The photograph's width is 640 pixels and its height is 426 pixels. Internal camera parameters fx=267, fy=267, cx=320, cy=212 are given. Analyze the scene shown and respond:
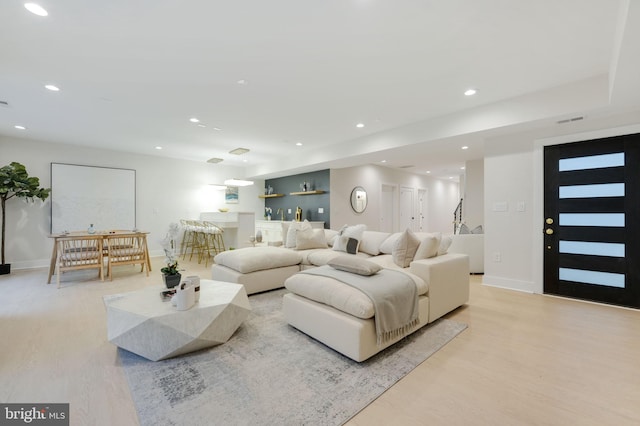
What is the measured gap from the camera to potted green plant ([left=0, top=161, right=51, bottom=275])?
4.91m

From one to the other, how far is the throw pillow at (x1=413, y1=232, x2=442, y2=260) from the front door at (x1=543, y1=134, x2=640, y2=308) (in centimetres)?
195

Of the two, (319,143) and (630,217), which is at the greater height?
(319,143)

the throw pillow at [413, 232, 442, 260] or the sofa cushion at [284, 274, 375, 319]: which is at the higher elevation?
→ the throw pillow at [413, 232, 442, 260]

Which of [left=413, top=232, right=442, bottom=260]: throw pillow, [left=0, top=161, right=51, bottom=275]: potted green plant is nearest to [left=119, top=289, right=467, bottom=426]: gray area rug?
[left=413, top=232, right=442, bottom=260]: throw pillow

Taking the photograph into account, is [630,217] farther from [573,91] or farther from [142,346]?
[142,346]

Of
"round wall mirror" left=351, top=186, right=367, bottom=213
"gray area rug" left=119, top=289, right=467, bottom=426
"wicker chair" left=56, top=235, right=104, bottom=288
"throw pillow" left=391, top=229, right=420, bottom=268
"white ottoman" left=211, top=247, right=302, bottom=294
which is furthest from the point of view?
"round wall mirror" left=351, top=186, right=367, bottom=213

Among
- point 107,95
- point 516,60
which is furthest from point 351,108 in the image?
point 107,95

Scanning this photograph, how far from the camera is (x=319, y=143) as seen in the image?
5.94m

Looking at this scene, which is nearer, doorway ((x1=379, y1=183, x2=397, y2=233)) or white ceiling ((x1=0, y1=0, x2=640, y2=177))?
white ceiling ((x1=0, y1=0, x2=640, y2=177))

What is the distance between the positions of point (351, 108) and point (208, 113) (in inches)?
86.1

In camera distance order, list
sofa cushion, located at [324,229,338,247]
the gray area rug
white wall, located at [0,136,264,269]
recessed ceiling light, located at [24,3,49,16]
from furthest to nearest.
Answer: white wall, located at [0,136,264,269] < sofa cushion, located at [324,229,338,247] < recessed ceiling light, located at [24,3,49,16] < the gray area rug

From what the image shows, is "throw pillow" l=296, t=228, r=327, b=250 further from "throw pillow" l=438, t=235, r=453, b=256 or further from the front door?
the front door

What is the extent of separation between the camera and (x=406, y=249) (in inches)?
126

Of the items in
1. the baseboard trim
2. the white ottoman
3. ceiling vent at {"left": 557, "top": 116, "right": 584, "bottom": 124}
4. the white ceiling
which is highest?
the white ceiling
